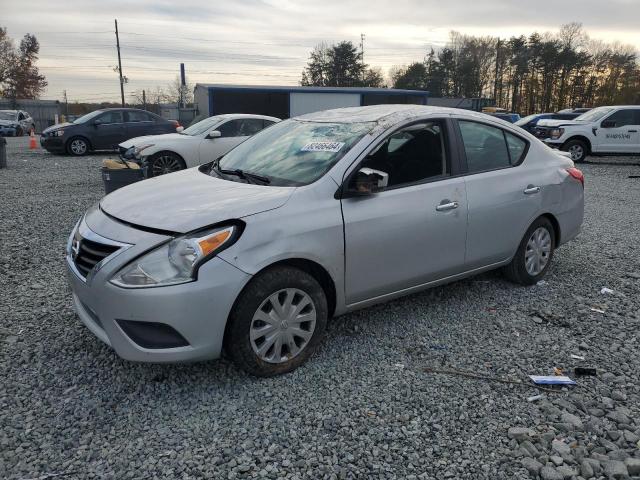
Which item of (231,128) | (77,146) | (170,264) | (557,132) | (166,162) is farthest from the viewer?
(77,146)

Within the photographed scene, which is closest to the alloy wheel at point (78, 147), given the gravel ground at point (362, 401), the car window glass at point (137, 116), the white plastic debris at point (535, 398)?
the car window glass at point (137, 116)

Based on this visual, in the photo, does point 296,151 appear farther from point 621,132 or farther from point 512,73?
point 512,73

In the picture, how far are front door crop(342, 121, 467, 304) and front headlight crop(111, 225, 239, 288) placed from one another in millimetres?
961

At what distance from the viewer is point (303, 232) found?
3.21m

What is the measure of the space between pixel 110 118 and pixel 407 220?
1522 cm

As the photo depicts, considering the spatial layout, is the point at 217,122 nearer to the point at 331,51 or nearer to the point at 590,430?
the point at 590,430

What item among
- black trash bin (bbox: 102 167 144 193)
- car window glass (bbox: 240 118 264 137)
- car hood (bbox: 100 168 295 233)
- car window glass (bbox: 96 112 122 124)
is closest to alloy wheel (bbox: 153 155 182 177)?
car window glass (bbox: 240 118 264 137)

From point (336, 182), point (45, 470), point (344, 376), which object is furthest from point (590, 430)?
point (45, 470)

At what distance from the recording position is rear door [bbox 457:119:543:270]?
4223 millimetres

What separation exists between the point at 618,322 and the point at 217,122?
362 inches

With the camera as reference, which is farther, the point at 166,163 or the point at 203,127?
the point at 203,127

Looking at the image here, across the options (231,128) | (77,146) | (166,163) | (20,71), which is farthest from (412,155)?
(20,71)

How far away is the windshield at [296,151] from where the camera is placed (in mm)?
3643

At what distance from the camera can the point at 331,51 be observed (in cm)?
6228
